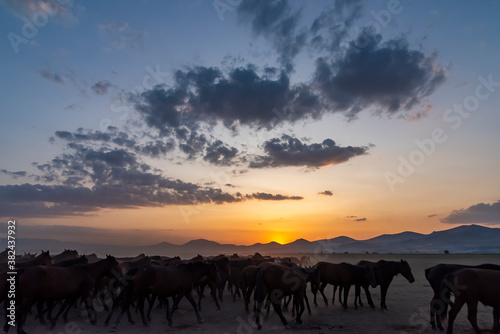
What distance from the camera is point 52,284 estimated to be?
10.7m

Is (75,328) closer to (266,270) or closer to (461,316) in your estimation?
(266,270)

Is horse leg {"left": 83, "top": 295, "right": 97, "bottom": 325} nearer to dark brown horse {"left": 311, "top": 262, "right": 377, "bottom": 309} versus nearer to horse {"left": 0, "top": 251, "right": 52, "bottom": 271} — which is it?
horse {"left": 0, "top": 251, "right": 52, "bottom": 271}

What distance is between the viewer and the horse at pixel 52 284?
33.7 ft

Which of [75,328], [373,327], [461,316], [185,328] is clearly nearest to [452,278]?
[373,327]

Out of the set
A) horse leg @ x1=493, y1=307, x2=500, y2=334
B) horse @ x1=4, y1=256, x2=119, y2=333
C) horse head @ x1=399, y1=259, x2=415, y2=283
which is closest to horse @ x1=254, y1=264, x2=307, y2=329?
horse @ x1=4, y1=256, x2=119, y2=333

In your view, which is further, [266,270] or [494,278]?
[266,270]

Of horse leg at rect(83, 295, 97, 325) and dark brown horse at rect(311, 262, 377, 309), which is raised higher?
dark brown horse at rect(311, 262, 377, 309)

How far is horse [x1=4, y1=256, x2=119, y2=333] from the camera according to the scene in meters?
10.3

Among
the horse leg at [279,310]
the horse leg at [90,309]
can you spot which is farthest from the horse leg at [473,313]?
the horse leg at [90,309]

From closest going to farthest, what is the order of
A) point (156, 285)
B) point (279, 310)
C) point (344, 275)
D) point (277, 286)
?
point (279, 310), point (156, 285), point (277, 286), point (344, 275)

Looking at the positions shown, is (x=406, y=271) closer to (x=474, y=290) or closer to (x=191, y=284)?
(x=474, y=290)

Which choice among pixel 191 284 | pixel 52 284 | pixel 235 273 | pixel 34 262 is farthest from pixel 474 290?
pixel 34 262

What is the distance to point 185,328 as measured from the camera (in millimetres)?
11844

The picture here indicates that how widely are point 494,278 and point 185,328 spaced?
10.3 meters
